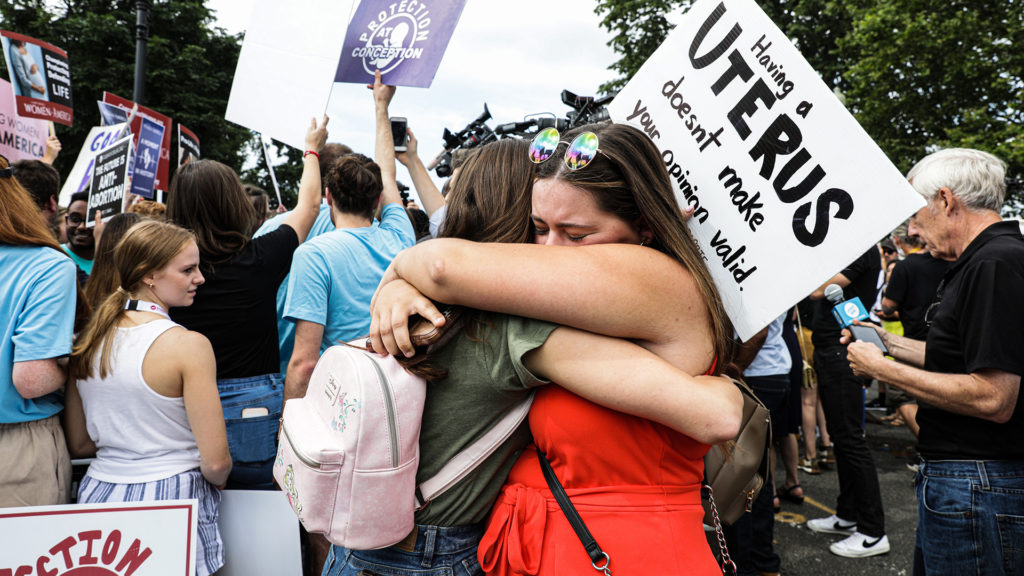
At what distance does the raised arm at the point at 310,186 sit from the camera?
3383mm

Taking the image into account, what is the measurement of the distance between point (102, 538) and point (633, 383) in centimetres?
197

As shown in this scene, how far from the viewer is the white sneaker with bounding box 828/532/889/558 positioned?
14.1 feet

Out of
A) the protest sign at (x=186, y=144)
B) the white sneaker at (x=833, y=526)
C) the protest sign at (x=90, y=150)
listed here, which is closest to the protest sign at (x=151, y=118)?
the protest sign at (x=186, y=144)

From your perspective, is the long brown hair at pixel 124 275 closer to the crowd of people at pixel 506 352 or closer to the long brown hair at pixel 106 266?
the crowd of people at pixel 506 352

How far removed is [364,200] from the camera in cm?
330

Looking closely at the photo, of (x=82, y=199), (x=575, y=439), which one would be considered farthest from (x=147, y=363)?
(x=82, y=199)

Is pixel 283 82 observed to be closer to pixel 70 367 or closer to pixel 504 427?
pixel 70 367

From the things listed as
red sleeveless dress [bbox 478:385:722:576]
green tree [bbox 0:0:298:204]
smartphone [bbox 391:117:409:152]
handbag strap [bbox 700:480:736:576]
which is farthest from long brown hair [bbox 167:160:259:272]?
green tree [bbox 0:0:298:204]

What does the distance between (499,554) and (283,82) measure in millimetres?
3080

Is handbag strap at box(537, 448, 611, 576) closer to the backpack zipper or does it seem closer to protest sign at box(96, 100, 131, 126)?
the backpack zipper

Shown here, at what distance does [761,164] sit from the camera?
1649 millimetres

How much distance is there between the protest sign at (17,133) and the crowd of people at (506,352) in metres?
Result: 1.31

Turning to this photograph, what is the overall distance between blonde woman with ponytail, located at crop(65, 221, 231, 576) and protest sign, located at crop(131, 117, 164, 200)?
3.85m

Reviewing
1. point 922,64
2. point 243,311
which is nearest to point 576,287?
point 243,311
